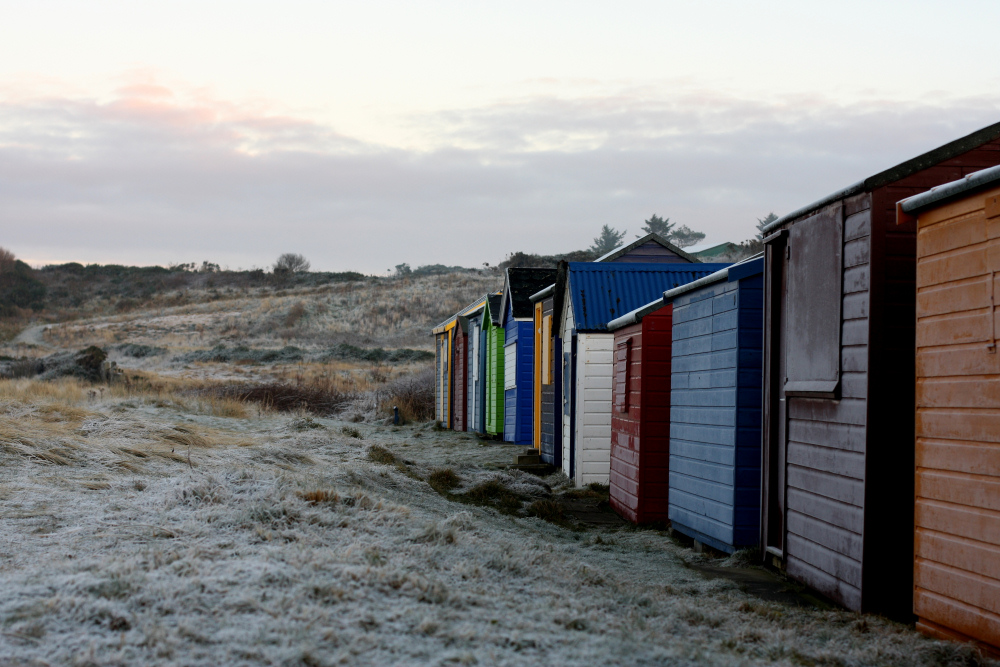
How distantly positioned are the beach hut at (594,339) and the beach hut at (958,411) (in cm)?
780

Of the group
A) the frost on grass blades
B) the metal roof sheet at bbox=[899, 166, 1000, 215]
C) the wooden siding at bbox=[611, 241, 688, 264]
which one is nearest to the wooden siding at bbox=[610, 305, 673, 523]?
the frost on grass blades

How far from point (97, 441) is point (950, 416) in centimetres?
996

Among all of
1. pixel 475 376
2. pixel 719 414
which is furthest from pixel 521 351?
pixel 719 414

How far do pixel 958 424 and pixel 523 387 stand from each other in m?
14.8

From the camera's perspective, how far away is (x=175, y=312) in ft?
225

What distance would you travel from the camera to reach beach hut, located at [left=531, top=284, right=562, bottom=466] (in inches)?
587

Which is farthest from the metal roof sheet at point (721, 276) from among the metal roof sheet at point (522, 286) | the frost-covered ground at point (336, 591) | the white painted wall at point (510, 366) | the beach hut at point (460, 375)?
the beach hut at point (460, 375)

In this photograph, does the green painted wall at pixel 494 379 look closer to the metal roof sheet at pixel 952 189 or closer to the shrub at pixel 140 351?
the metal roof sheet at pixel 952 189

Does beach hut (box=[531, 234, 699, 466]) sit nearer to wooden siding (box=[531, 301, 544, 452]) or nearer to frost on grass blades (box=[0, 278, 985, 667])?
wooden siding (box=[531, 301, 544, 452])

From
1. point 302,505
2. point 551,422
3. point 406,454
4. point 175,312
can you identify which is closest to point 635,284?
point 551,422

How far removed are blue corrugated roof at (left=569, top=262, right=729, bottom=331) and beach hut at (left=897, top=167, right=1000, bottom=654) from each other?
8098 millimetres

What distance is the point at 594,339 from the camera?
12.8 m

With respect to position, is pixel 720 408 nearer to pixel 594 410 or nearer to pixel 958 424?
pixel 958 424

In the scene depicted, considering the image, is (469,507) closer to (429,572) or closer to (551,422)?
(429,572)
